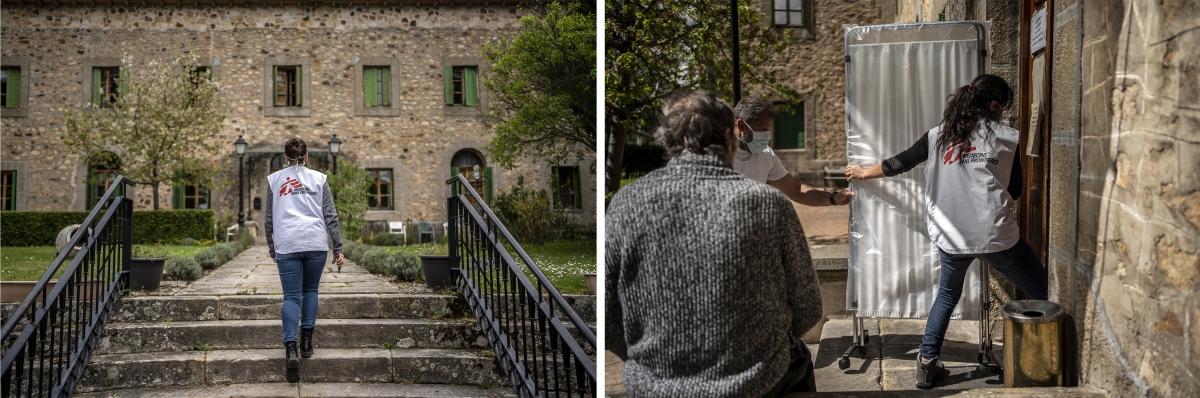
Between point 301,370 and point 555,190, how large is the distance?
47.0 inches

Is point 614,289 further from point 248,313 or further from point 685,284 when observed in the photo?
point 248,313

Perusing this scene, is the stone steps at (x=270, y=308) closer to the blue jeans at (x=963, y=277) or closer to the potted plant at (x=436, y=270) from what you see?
the potted plant at (x=436, y=270)

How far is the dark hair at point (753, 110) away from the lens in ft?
9.38

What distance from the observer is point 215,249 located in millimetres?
6258

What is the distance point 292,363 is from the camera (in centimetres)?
344

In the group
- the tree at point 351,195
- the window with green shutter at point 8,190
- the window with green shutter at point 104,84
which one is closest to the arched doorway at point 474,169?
the tree at point 351,195

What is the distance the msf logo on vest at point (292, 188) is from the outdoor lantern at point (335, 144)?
194 centimetres

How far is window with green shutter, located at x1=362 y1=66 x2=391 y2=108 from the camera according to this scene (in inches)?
222

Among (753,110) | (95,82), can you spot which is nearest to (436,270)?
(753,110)

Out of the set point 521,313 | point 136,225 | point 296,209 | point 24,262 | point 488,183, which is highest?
point 488,183

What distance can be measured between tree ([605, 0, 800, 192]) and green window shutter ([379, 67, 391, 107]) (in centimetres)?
131

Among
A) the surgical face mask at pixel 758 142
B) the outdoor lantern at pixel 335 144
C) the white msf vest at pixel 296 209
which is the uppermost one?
the outdoor lantern at pixel 335 144

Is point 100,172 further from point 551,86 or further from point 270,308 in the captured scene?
point 551,86

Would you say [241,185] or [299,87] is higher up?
[299,87]
